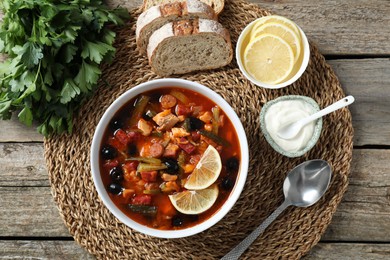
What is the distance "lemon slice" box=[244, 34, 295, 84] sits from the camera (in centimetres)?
306

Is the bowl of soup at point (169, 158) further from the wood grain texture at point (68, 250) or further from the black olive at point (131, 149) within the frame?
the wood grain texture at point (68, 250)

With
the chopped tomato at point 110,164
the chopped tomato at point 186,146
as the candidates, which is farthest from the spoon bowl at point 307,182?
the chopped tomato at point 110,164

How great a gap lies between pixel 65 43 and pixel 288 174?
1.47 meters

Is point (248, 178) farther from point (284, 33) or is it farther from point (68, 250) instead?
point (68, 250)

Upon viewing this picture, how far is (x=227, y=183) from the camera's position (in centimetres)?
293

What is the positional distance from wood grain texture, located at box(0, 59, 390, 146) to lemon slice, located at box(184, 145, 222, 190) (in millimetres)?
972

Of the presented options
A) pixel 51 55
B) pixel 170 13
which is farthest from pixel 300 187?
pixel 51 55

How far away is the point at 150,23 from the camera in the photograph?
3.05m

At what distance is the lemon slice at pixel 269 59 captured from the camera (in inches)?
120

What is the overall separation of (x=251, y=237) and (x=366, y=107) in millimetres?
1073

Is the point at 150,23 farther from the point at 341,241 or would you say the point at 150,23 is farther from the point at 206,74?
the point at 341,241

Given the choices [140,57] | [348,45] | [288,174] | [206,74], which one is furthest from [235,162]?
[348,45]

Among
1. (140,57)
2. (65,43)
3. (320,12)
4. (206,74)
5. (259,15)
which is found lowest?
(65,43)

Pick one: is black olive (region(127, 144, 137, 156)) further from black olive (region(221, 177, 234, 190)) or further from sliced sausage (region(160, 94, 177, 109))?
black olive (region(221, 177, 234, 190))
